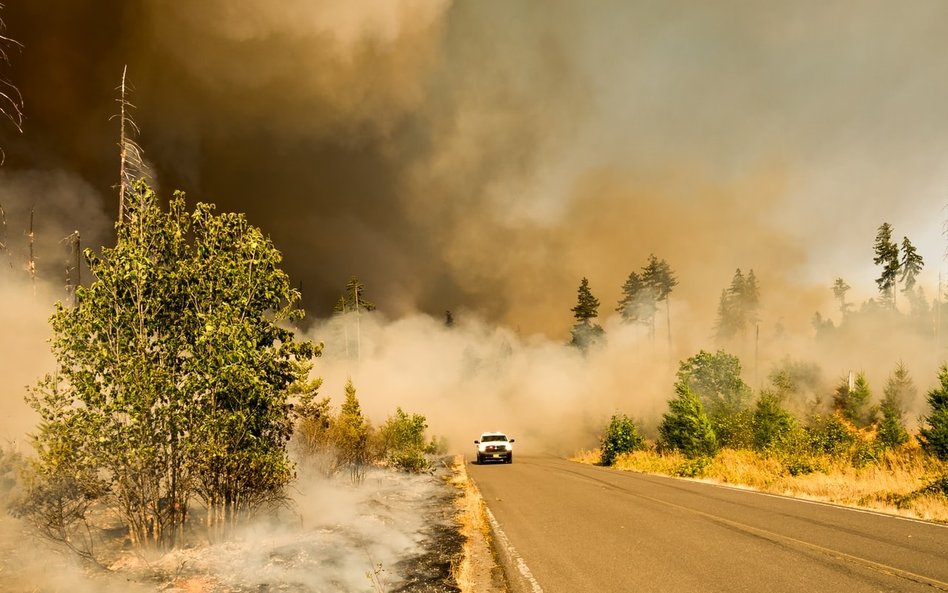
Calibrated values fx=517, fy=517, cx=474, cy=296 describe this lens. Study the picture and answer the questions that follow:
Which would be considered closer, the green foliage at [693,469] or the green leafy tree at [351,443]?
the green leafy tree at [351,443]

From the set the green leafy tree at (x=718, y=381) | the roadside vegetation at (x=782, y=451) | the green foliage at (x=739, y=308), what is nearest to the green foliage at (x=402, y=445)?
the roadside vegetation at (x=782, y=451)

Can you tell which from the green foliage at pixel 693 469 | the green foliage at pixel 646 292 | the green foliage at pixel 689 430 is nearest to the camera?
the green foliage at pixel 693 469

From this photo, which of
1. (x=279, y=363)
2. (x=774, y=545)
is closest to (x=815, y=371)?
(x=774, y=545)

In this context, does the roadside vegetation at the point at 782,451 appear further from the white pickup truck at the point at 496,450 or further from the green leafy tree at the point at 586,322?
the green leafy tree at the point at 586,322

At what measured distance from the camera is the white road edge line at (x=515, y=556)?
6846mm

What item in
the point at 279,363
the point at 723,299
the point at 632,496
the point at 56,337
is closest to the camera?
the point at 56,337

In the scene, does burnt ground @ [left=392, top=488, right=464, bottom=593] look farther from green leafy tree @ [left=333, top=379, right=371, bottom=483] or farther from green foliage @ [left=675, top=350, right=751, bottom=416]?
green foliage @ [left=675, top=350, right=751, bottom=416]

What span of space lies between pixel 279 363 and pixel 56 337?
10.8 ft

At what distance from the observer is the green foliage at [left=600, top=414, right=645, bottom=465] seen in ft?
105

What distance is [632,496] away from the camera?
15.2 metres

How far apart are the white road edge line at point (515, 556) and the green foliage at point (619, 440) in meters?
22.2

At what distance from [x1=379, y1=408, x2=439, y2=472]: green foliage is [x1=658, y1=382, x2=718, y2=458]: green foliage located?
14.8 metres

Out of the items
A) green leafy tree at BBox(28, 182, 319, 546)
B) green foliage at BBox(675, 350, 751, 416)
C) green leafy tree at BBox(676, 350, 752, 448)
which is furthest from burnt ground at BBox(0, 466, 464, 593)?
green foliage at BBox(675, 350, 751, 416)

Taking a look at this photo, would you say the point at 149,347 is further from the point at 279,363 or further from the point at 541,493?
the point at 541,493
